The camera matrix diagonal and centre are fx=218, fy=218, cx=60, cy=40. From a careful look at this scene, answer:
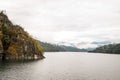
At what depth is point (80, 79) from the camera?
335 feet

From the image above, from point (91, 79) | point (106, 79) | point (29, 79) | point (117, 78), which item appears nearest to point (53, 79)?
point (29, 79)

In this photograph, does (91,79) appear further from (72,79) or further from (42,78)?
(42,78)

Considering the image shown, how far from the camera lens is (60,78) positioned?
341ft

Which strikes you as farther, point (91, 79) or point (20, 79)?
point (91, 79)

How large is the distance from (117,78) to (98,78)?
34.1 feet

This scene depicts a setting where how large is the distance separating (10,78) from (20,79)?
4998mm

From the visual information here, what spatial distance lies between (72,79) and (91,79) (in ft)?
31.3

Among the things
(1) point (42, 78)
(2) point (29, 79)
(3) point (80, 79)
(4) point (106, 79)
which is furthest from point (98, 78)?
(2) point (29, 79)

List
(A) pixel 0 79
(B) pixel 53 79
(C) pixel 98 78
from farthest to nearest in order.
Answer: (C) pixel 98 78
(B) pixel 53 79
(A) pixel 0 79

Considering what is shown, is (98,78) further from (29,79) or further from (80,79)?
(29,79)

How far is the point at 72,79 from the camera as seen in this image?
101312 mm

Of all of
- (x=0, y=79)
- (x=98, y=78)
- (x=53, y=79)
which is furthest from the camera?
(x=98, y=78)

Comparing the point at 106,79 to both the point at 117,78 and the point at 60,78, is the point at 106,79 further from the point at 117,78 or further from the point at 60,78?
the point at 60,78

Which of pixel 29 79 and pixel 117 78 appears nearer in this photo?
pixel 29 79
